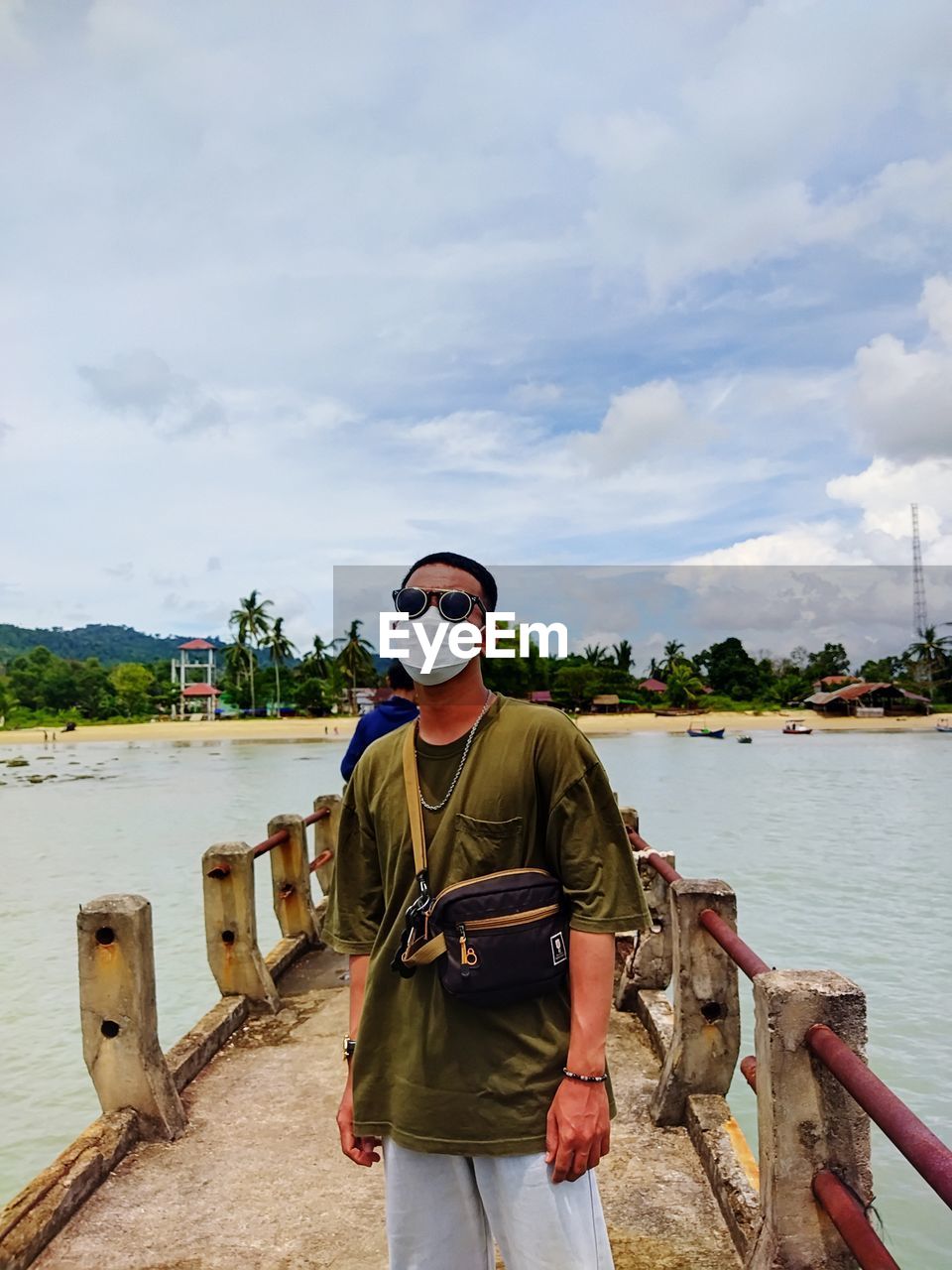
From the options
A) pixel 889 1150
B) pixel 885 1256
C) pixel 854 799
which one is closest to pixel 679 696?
pixel 854 799

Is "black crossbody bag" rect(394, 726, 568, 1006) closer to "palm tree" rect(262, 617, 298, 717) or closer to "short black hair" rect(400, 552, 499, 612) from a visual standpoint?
"short black hair" rect(400, 552, 499, 612)

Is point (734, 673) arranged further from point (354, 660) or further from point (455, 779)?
point (455, 779)

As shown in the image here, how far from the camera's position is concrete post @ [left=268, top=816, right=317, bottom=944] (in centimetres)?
698

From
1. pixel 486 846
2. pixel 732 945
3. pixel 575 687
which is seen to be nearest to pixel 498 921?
pixel 486 846

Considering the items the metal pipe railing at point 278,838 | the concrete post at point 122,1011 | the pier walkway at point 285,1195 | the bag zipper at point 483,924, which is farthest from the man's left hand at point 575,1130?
the metal pipe railing at point 278,838

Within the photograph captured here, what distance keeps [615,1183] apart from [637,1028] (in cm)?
170

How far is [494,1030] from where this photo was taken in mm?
1935

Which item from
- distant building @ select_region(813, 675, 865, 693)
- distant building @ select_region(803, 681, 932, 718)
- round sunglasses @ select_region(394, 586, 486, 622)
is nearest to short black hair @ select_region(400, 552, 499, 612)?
round sunglasses @ select_region(394, 586, 486, 622)

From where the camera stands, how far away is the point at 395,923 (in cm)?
207

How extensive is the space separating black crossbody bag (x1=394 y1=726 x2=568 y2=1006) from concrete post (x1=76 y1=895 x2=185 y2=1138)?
2.26m

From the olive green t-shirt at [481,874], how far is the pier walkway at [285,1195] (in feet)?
5.10

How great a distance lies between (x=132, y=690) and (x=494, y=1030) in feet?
284

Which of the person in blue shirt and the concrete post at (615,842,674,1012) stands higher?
the person in blue shirt

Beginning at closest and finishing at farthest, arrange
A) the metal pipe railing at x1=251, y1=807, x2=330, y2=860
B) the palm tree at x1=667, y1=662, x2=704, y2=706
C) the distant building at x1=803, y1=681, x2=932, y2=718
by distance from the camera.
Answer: the metal pipe railing at x1=251, y1=807, x2=330, y2=860, the distant building at x1=803, y1=681, x2=932, y2=718, the palm tree at x1=667, y1=662, x2=704, y2=706
